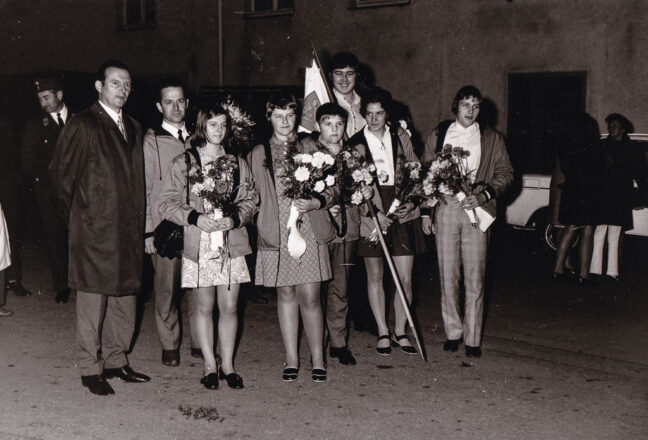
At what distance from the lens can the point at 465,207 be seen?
6.34m

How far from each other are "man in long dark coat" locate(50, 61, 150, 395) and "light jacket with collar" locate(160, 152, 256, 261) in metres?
0.31

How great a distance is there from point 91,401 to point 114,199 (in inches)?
54.8

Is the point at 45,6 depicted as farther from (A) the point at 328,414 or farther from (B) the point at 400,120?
(A) the point at 328,414

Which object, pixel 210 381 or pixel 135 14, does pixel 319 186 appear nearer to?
pixel 210 381

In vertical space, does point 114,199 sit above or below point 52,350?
above

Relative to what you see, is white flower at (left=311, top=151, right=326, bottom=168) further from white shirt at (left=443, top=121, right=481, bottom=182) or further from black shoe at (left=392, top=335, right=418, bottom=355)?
black shoe at (left=392, top=335, right=418, bottom=355)

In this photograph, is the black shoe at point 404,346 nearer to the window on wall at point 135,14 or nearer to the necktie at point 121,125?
the necktie at point 121,125

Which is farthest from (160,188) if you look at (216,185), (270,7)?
(270,7)

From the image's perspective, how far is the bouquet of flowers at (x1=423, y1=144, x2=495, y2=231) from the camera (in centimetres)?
615

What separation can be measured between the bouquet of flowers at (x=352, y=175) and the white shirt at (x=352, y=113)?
3.40ft

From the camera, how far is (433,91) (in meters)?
17.0

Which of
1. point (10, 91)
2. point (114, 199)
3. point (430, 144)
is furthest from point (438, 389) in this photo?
point (10, 91)

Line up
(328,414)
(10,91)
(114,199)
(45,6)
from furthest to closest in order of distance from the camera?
1. (45,6)
2. (10,91)
3. (114,199)
4. (328,414)

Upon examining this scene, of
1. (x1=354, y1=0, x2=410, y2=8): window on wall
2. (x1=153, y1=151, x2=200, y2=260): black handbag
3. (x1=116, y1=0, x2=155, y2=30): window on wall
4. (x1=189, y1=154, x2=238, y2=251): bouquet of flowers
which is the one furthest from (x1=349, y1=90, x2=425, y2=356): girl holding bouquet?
(x1=116, y1=0, x2=155, y2=30): window on wall
